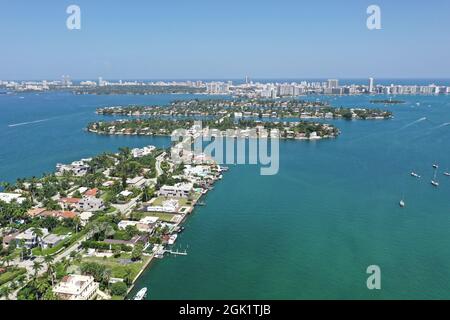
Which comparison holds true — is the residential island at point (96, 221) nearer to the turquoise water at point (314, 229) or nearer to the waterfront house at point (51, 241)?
the waterfront house at point (51, 241)

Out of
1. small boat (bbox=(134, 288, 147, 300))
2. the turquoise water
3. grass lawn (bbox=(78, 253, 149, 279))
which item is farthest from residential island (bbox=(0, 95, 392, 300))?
the turquoise water

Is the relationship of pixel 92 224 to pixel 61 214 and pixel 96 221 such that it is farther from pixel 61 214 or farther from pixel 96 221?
pixel 61 214

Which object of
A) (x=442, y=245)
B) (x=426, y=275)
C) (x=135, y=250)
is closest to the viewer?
(x=426, y=275)

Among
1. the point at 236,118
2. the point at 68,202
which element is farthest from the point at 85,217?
the point at 236,118

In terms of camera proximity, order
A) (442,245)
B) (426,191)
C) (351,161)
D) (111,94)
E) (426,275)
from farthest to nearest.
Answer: (111,94), (351,161), (426,191), (442,245), (426,275)

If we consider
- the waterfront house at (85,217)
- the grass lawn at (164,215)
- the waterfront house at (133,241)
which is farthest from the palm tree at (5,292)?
the grass lawn at (164,215)

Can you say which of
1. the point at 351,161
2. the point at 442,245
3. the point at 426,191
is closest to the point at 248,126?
the point at 351,161

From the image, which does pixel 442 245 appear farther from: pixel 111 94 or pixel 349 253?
pixel 111 94
